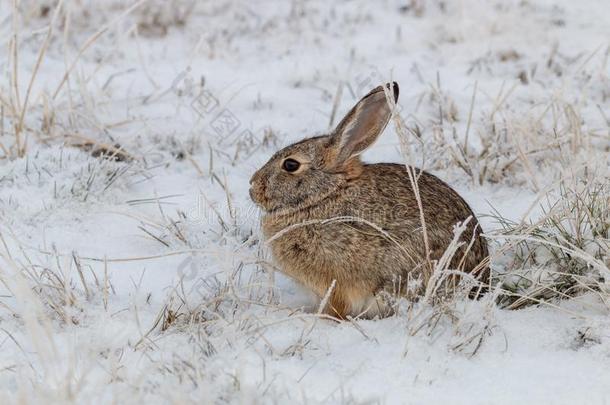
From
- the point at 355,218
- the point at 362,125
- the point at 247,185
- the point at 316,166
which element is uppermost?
the point at 362,125

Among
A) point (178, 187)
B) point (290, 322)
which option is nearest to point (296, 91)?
point (178, 187)

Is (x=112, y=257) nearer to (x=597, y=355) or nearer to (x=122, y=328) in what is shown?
(x=122, y=328)

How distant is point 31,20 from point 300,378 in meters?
5.42

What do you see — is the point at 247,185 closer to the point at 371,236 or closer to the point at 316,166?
the point at 316,166

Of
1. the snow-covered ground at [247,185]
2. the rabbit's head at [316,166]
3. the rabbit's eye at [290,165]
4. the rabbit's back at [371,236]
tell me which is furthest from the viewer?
the rabbit's eye at [290,165]

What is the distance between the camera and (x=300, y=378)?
317 cm

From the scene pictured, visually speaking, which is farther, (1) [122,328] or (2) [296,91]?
(2) [296,91]

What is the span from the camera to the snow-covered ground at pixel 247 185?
3.20 m

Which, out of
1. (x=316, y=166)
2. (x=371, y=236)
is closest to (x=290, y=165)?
(x=316, y=166)

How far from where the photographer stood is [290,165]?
415 centimetres

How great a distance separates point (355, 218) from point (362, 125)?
1.77 ft

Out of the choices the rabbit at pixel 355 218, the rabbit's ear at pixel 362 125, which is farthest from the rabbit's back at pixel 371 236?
the rabbit's ear at pixel 362 125

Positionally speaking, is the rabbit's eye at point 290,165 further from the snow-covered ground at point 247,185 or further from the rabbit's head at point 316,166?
the snow-covered ground at point 247,185

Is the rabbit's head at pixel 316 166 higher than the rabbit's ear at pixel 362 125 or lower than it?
lower
